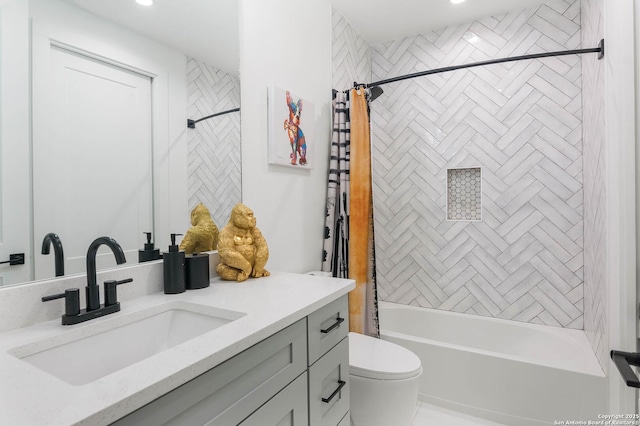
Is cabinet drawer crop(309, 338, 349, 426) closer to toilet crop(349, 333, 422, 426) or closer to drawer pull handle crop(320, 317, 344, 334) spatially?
drawer pull handle crop(320, 317, 344, 334)

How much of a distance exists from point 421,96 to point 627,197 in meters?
2.03

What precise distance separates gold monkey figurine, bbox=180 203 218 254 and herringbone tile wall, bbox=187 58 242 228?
31 millimetres

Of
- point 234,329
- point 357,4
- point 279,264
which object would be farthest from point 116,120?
point 357,4

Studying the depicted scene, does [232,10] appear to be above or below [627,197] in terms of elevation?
above

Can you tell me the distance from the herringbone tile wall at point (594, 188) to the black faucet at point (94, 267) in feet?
6.82

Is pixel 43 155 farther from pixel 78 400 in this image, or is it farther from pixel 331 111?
pixel 331 111

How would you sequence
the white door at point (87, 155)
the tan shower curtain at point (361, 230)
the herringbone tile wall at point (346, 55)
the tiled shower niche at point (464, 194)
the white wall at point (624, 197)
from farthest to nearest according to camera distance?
the tiled shower niche at point (464, 194) → the herringbone tile wall at point (346, 55) → the tan shower curtain at point (361, 230) → the white wall at point (624, 197) → the white door at point (87, 155)

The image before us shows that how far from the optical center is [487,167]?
2.64 m

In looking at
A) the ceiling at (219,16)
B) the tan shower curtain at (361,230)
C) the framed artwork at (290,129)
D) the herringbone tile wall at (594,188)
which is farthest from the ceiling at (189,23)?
the herringbone tile wall at (594,188)

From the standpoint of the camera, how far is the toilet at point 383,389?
1581 millimetres

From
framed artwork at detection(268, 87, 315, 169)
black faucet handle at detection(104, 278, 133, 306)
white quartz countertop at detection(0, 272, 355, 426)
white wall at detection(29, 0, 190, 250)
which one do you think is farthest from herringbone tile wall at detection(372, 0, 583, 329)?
black faucet handle at detection(104, 278, 133, 306)

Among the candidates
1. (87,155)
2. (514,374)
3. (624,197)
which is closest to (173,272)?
(87,155)

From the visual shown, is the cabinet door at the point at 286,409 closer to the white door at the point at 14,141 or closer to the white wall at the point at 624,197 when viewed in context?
the white door at the point at 14,141

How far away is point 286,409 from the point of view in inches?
37.2
